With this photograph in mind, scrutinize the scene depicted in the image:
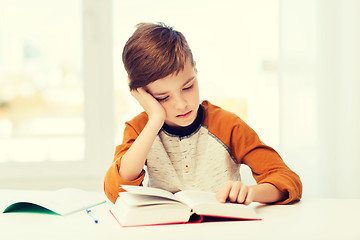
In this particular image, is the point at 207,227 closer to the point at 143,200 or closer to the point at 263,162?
the point at 143,200

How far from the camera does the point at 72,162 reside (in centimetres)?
236

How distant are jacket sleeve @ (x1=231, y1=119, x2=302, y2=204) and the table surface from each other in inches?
3.0

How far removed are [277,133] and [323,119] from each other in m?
0.23

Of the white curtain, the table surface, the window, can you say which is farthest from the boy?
the window

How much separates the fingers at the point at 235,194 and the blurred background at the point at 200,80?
112cm

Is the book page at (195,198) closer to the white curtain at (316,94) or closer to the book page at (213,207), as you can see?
the book page at (213,207)

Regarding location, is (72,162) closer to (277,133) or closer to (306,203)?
(277,133)

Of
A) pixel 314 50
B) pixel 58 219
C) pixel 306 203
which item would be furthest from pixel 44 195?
pixel 314 50

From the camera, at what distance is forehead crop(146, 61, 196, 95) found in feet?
4.02

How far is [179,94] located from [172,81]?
4 centimetres

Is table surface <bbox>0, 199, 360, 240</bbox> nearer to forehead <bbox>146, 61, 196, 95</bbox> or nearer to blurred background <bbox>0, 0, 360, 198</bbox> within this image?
forehead <bbox>146, 61, 196, 95</bbox>

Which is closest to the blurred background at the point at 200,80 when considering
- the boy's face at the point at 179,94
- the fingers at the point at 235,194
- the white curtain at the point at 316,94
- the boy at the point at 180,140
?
the white curtain at the point at 316,94

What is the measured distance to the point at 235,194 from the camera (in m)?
1.01

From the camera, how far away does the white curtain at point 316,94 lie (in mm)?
2066
